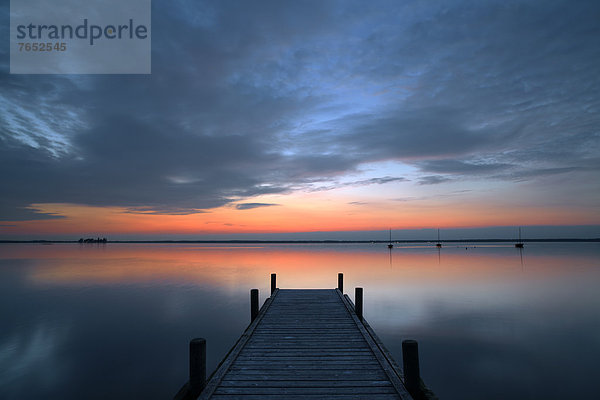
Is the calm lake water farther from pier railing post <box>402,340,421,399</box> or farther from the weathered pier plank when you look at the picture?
pier railing post <box>402,340,421,399</box>

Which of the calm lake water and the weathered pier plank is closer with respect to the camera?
the weathered pier plank

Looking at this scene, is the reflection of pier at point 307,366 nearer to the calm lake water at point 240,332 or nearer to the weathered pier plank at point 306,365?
the weathered pier plank at point 306,365

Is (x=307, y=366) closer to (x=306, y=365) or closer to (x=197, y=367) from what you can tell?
(x=306, y=365)

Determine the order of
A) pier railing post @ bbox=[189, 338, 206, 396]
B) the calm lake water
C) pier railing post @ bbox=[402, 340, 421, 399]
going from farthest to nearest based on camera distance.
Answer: the calm lake water, pier railing post @ bbox=[189, 338, 206, 396], pier railing post @ bbox=[402, 340, 421, 399]

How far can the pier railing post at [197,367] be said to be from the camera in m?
5.71

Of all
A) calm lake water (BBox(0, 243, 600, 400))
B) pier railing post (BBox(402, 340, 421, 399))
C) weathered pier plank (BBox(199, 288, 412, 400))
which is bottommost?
calm lake water (BBox(0, 243, 600, 400))

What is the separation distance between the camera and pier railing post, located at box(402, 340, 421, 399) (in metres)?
5.60

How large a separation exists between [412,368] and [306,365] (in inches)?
91.5

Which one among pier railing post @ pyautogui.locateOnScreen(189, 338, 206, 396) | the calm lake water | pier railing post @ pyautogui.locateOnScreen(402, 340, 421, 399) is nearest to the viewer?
pier railing post @ pyautogui.locateOnScreen(402, 340, 421, 399)

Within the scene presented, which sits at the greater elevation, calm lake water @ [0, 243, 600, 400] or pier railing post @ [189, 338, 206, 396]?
pier railing post @ [189, 338, 206, 396]

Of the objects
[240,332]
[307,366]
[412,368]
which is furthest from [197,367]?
[240,332]

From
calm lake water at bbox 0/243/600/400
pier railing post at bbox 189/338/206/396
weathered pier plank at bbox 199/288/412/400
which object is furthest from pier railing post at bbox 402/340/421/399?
calm lake water at bbox 0/243/600/400

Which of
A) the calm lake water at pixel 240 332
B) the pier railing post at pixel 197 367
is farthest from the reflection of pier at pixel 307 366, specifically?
the calm lake water at pixel 240 332

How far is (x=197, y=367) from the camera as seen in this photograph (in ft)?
18.9
